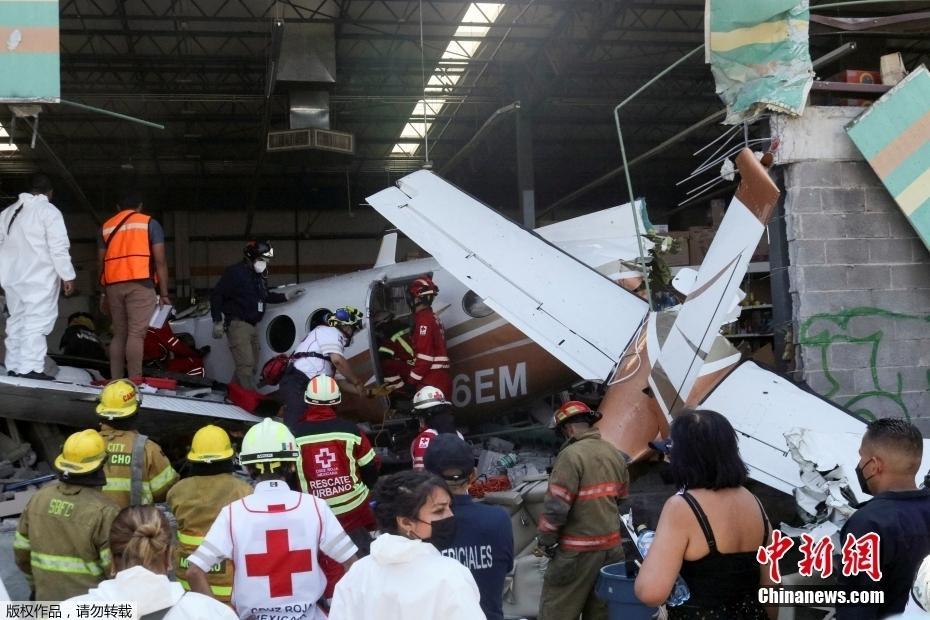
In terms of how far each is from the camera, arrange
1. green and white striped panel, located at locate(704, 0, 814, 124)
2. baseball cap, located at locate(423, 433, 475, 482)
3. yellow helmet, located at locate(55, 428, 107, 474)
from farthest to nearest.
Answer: green and white striped panel, located at locate(704, 0, 814, 124) → yellow helmet, located at locate(55, 428, 107, 474) → baseball cap, located at locate(423, 433, 475, 482)

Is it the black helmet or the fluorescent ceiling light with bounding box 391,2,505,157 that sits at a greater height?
the fluorescent ceiling light with bounding box 391,2,505,157

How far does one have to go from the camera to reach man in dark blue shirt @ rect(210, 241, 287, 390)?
40.4 ft

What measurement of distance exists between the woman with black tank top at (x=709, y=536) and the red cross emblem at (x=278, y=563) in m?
1.66

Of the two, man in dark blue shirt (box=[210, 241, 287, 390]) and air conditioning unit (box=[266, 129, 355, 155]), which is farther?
air conditioning unit (box=[266, 129, 355, 155])

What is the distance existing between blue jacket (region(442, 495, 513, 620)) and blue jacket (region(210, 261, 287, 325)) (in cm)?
799

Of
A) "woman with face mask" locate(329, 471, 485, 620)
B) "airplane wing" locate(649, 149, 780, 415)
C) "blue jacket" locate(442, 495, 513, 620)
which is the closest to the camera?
"woman with face mask" locate(329, 471, 485, 620)

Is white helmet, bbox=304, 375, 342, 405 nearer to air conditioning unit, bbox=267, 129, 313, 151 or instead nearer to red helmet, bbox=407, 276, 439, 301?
red helmet, bbox=407, 276, 439, 301

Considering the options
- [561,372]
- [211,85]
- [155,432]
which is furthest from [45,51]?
[211,85]

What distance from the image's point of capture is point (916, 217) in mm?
8727

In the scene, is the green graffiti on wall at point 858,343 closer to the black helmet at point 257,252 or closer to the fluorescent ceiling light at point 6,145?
the black helmet at point 257,252

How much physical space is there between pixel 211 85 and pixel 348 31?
467 centimetres

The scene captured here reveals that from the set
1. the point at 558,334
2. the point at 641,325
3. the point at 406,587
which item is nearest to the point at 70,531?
the point at 406,587

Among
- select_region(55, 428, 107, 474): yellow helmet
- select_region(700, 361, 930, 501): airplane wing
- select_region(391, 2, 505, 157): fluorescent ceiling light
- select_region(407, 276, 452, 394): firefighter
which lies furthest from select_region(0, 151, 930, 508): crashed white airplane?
select_region(391, 2, 505, 157): fluorescent ceiling light

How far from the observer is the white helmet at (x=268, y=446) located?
5004mm
